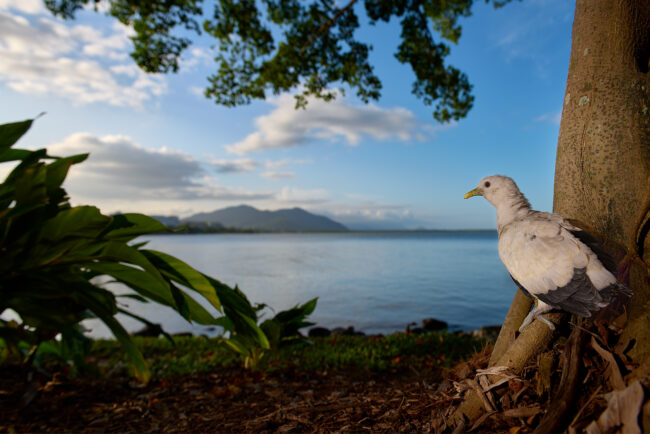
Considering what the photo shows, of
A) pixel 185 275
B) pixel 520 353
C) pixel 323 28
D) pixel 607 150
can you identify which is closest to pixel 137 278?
pixel 185 275

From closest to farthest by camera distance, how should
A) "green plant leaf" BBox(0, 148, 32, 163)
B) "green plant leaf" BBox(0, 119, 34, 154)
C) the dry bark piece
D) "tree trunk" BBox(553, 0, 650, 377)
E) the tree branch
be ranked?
the dry bark piece, "tree trunk" BBox(553, 0, 650, 377), "green plant leaf" BBox(0, 119, 34, 154), "green plant leaf" BBox(0, 148, 32, 163), the tree branch

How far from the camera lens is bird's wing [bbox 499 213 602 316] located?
1.57 meters

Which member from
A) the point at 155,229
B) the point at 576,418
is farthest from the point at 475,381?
the point at 155,229

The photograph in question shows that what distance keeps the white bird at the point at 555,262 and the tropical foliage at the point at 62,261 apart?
6.23ft

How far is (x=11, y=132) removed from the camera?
2.45 meters

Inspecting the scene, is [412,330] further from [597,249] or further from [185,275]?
[597,249]

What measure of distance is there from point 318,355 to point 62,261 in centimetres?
330

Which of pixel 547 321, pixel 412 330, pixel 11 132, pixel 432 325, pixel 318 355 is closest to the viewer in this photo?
pixel 547 321

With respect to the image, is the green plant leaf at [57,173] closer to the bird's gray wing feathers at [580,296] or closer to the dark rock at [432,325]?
the bird's gray wing feathers at [580,296]

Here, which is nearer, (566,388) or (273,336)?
(566,388)

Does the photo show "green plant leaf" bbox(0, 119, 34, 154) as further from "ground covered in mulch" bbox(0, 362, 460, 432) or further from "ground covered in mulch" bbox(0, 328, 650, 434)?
"ground covered in mulch" bbox(0, 362, 460, 432)

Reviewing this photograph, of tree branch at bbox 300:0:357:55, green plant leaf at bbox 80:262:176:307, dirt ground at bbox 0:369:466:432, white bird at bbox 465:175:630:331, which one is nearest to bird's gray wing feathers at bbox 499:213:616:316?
white bird at bbox 465:175:630:331

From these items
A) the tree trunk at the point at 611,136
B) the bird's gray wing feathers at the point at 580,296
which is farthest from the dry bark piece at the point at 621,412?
the tree trunk at the point at 611,136

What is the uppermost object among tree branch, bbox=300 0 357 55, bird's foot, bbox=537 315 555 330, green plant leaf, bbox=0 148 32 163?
tree branch, bbox=300 0 357 55
